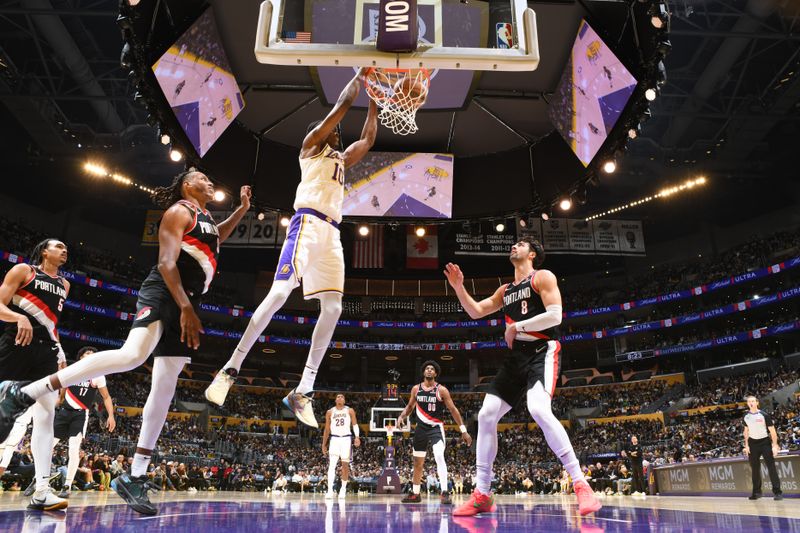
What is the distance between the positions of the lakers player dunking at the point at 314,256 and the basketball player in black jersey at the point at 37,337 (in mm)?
1776

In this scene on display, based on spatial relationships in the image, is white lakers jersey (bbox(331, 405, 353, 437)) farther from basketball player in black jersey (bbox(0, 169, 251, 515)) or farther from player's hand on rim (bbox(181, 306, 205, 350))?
player's hand on rim (bbox(181, 306, 205, 350))

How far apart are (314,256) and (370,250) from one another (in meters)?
24.2

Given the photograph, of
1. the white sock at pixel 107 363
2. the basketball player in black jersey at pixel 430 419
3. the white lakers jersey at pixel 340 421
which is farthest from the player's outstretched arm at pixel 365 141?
the white lakers jersey at pixel 340 421

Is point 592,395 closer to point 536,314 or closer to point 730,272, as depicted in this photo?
point 730,272

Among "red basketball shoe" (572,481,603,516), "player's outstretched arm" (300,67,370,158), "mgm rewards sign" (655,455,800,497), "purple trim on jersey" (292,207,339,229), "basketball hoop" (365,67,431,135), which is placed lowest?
"mgm rewards sign" (655,455,800,497)

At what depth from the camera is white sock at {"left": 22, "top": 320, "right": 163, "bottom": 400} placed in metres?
3.70

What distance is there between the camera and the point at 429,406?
9031 millimetres

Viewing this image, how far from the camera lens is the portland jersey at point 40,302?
16.1 ft

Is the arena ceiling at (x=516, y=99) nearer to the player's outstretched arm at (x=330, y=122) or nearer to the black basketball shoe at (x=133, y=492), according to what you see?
the player's outstretched arm at (x=330, y=122)

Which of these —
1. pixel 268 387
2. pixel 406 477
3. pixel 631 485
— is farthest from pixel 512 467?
pixel 268 387

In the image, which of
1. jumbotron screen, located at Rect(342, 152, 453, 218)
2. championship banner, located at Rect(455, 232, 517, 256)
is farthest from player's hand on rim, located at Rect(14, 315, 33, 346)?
championship banner, located at Rect(455, 232, 517, 256)

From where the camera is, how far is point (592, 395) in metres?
34.7

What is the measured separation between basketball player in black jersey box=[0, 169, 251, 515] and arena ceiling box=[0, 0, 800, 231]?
19.7ft

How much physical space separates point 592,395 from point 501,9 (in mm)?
32830
